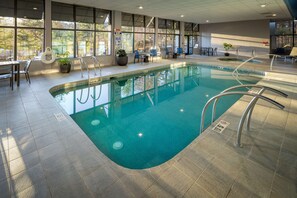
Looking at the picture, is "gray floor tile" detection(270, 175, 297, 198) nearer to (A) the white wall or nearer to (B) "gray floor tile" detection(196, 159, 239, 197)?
(B) "gray floor tile" detection(196, 159, 239, 197)

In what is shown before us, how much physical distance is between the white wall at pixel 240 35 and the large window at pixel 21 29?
1358 cm

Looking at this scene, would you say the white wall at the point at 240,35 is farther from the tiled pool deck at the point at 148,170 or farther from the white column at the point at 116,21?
the tiled pool deck at the point at 148,170

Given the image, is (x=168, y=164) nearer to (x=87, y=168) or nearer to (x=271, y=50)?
(x=87, y=168)

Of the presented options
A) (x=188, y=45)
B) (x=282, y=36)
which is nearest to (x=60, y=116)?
(x=188, y=45)

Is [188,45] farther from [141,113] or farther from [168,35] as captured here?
[141,113]

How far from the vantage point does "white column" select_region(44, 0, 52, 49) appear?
7.59m

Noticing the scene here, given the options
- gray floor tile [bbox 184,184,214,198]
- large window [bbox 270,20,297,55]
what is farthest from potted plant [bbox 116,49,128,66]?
large window [bbox 270,20,297,55]

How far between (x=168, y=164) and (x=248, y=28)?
618 inches

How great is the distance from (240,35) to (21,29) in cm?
1469

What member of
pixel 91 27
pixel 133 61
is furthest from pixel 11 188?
pixel 133 61

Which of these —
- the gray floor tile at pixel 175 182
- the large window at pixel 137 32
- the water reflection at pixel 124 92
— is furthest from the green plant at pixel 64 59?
the gray floor tile at pixel 175 182

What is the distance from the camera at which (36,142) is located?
2732mm

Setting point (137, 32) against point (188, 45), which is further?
point (188, 45)

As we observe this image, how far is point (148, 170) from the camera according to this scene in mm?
2166
